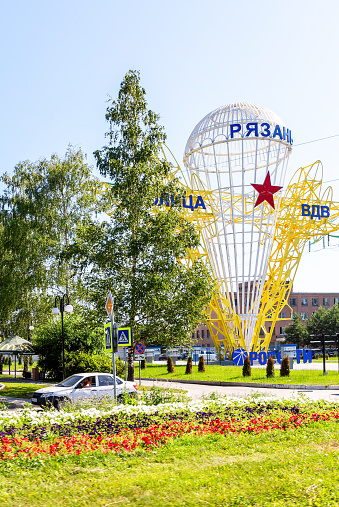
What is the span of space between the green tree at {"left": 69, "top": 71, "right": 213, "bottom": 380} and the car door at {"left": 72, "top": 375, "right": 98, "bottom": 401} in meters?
5.19

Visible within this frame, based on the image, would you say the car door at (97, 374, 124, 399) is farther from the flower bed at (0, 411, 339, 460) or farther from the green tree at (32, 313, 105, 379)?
the green tree at (32, 313, 105, 379)

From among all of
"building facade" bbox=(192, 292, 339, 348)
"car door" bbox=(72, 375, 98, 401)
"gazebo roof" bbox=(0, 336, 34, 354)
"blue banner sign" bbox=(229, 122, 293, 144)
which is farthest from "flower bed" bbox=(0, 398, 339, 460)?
"building facade" bbox=(192, 292, 339, 348)

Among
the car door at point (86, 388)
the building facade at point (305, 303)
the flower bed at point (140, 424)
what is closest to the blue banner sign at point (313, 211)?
the car door at point (86, 388)

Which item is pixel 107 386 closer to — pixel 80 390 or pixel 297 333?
pixel 80 390

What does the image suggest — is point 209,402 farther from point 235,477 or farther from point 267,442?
point 235,477

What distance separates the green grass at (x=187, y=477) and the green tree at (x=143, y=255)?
13.6 m

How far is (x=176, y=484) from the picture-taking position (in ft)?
22.3

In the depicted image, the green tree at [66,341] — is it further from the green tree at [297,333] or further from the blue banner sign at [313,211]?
the green tree at [297,333]

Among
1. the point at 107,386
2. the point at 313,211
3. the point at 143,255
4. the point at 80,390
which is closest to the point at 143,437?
the point at 80,390

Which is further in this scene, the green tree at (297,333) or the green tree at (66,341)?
the green tree at (297,333)

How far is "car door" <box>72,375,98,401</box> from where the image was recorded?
17094mm

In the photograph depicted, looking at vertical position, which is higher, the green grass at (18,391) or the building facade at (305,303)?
the building facade at (305,303)

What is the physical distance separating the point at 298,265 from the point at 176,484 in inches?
1434

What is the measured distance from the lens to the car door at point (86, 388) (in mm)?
17094
